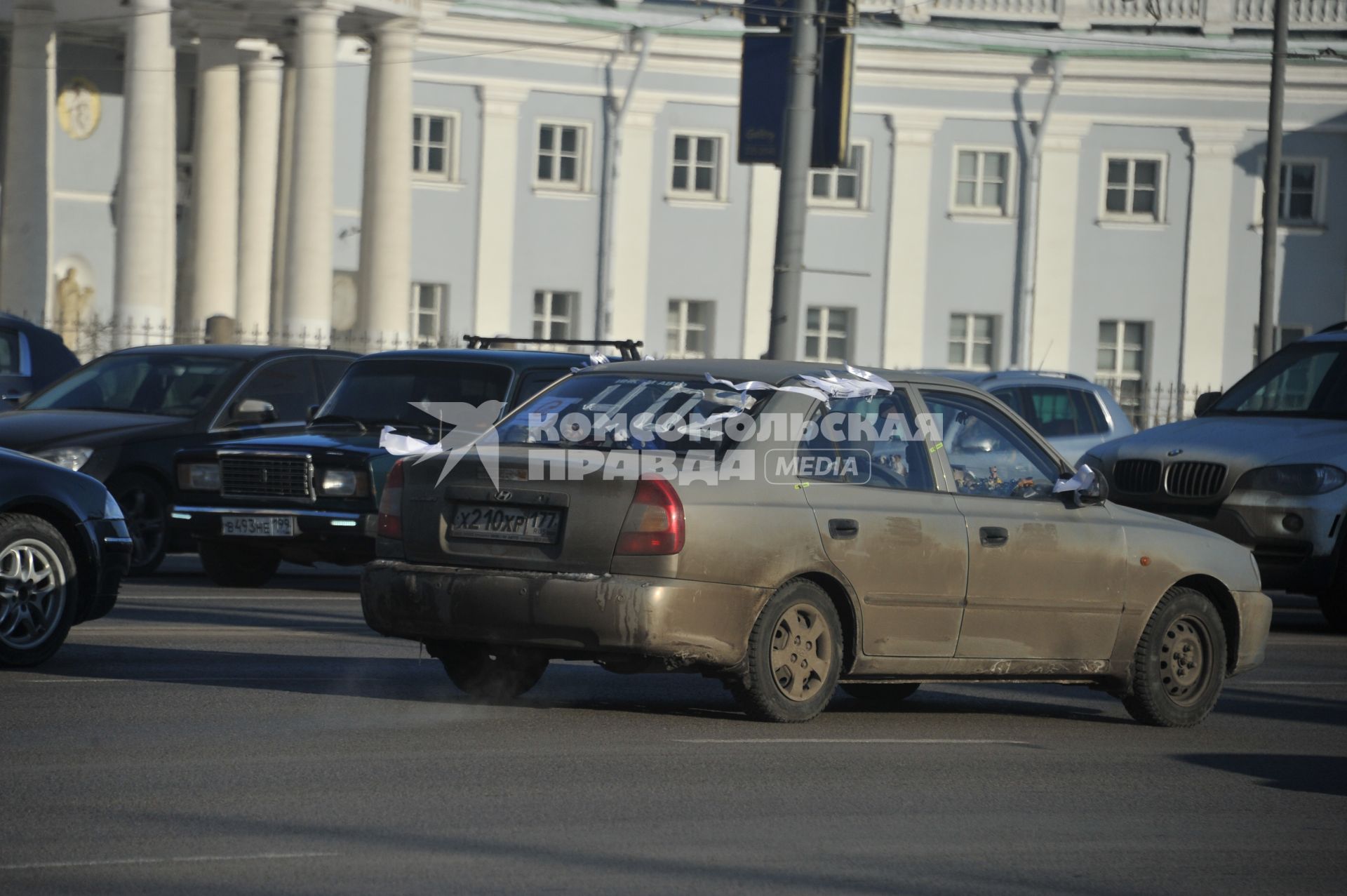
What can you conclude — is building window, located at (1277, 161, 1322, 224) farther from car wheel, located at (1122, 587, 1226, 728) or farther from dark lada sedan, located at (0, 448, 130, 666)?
dark lada sedan, located at (0, 448, 130, 666)

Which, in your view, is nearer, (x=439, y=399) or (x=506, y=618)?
(x=506, y=618)

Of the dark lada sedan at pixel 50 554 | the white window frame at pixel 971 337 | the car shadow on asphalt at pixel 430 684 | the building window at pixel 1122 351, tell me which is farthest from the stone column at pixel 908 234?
the dark lada sedan at pixel 50 554

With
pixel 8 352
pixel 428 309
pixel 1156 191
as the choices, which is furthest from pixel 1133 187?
pixel 8 352

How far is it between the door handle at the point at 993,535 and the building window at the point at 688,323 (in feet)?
110

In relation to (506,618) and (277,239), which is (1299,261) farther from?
(506,618)

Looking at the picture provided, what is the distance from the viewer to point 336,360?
17.3m

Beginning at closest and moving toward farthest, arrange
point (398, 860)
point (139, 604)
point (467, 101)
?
point (398, 860)
point (139, 604)
point (467, 101)

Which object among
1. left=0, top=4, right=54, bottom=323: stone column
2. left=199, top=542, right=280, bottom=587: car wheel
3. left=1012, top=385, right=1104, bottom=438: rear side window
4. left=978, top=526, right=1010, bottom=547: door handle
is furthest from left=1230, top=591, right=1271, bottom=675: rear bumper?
left=0, top=4, right=54, bottom=323: stone column

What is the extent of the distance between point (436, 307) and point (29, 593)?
3225 cm

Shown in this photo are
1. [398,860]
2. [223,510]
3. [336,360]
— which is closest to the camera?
[398,860]

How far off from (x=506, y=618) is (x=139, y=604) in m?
5.76

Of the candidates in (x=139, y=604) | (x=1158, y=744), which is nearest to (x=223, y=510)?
(x=139, y=604)

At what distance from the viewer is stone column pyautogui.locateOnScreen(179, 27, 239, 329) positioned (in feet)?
118

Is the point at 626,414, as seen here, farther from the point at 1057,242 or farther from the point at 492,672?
the point at 1057,242
